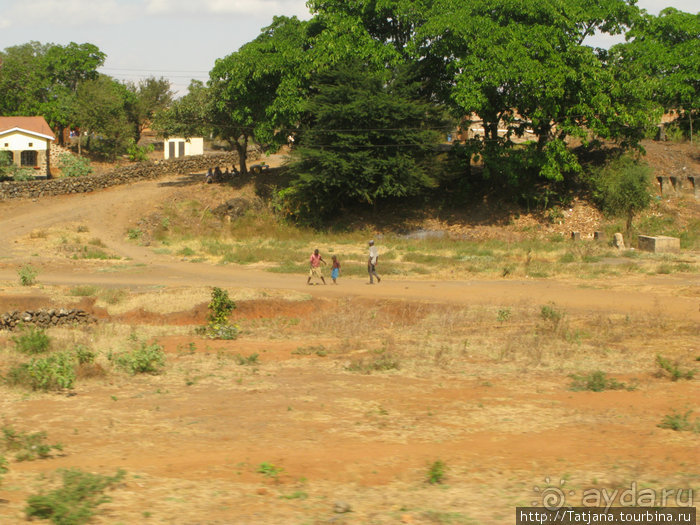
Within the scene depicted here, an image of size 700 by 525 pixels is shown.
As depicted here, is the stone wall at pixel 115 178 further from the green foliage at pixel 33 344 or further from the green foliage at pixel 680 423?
the green foliage at pixel 680 423

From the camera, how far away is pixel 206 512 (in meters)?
6.13

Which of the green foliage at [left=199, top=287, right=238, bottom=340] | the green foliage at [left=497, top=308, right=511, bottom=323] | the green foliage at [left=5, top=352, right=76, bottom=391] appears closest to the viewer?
the green foliage at [left=5, top=352, right=76, bottom=391]

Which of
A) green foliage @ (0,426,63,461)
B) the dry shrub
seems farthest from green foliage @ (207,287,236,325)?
green foliage @ (0,426,63,461)

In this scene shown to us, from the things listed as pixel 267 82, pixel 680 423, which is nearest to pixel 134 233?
pixel 267 82

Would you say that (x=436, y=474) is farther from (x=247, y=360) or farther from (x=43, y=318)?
(x=43, y=318)

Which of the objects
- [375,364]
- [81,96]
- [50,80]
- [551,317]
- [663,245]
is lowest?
[375,364]

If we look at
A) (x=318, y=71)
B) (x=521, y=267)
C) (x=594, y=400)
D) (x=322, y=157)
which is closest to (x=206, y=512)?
(x=594, y=400)

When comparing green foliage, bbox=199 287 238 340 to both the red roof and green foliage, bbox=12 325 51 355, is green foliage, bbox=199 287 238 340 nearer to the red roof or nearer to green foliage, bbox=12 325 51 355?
green foliage, bbox=12 325 51 355

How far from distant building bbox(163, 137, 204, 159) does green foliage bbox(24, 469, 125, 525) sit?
175 ft

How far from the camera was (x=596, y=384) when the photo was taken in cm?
1097

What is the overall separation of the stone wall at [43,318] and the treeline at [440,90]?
18.6 m

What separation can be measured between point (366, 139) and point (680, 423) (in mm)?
28004

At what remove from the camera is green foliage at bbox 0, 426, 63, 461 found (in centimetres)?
764

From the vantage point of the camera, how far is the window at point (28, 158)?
4797 cm
